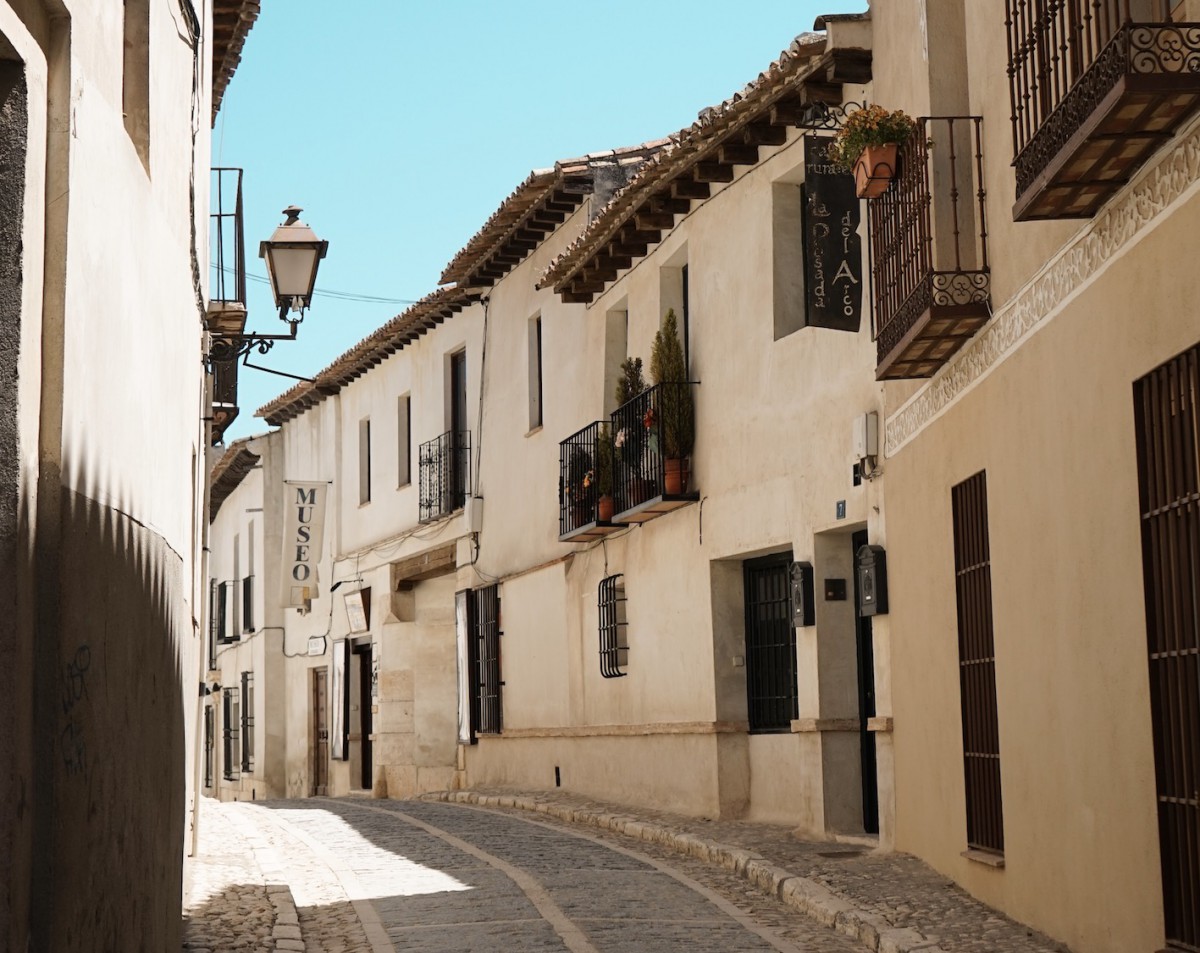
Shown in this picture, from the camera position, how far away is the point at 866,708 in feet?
48.1

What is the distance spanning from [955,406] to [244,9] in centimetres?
671

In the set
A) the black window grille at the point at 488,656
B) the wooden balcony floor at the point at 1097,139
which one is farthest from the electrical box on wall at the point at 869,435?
the black window grille at the point at 488,656

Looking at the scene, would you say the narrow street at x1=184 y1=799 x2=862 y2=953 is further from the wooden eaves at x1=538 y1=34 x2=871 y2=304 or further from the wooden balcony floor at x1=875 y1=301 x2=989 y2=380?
the wooden eaves at x1=538 y1=34 x2=871 y2=304

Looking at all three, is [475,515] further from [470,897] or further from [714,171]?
[470,897]

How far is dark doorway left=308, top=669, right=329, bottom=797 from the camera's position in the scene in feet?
106

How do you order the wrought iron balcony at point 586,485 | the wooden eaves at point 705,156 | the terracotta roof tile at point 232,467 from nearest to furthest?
the wooden eaves at point 705,156, the wrought iron balcony at point 586,485, the terracotta roof tile at point 232,467

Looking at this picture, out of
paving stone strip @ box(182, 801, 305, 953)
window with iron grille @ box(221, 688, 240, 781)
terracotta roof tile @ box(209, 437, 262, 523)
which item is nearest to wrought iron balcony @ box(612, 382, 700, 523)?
paving stone strip @ box(182, 801, 305, 953)

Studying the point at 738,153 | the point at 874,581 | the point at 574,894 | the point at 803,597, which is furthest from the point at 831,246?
the point at 574,894

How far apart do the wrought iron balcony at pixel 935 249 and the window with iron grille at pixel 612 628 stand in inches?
320

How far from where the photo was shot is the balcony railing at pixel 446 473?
85.8 ft

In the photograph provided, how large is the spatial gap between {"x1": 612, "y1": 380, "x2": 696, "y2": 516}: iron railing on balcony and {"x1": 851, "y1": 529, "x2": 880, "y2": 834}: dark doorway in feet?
9.89

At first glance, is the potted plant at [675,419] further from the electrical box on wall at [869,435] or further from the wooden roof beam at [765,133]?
the electrical box on wall at [869,435]

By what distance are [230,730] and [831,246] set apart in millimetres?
28050

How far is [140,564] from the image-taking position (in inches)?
270
